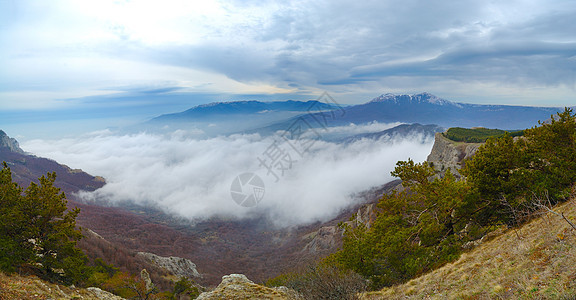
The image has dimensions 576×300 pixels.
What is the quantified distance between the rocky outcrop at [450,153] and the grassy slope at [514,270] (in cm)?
7280

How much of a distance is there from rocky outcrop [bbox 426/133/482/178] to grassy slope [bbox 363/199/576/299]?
72803mm

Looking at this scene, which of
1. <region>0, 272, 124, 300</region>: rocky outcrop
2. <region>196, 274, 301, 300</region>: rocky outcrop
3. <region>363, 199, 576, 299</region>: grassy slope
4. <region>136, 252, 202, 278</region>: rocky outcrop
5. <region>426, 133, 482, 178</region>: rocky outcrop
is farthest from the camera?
<region>136, 252, 202, 278</region>: rocky outcrop

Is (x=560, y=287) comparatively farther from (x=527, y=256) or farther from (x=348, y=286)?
(x=348, y=286)

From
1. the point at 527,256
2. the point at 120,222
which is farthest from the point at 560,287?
the point at 120,222

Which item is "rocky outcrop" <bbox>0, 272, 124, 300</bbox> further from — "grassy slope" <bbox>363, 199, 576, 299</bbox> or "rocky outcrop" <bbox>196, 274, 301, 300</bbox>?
"grassy slope" <bbox>363, 199, 576, 299</bbox>

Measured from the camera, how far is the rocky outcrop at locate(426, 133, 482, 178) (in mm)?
85200

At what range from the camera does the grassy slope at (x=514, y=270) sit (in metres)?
9.02

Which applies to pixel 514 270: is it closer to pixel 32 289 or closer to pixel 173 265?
pixel 32 289

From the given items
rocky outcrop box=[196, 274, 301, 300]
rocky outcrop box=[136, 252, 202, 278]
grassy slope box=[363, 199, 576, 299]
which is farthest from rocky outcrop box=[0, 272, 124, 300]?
rocky outcrop box=[136, 252, 202, 278]

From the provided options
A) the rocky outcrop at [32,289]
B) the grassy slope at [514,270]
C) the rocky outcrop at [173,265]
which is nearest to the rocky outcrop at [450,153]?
the grassy slope at [514,270]

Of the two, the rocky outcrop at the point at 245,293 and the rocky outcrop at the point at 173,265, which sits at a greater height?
the rocky outcrop at the point at 245,293

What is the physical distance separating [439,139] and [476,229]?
109619mm

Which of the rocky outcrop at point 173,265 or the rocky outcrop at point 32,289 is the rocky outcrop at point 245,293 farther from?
the rocky outcrop at point 173,265

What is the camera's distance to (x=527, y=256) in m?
12.3
